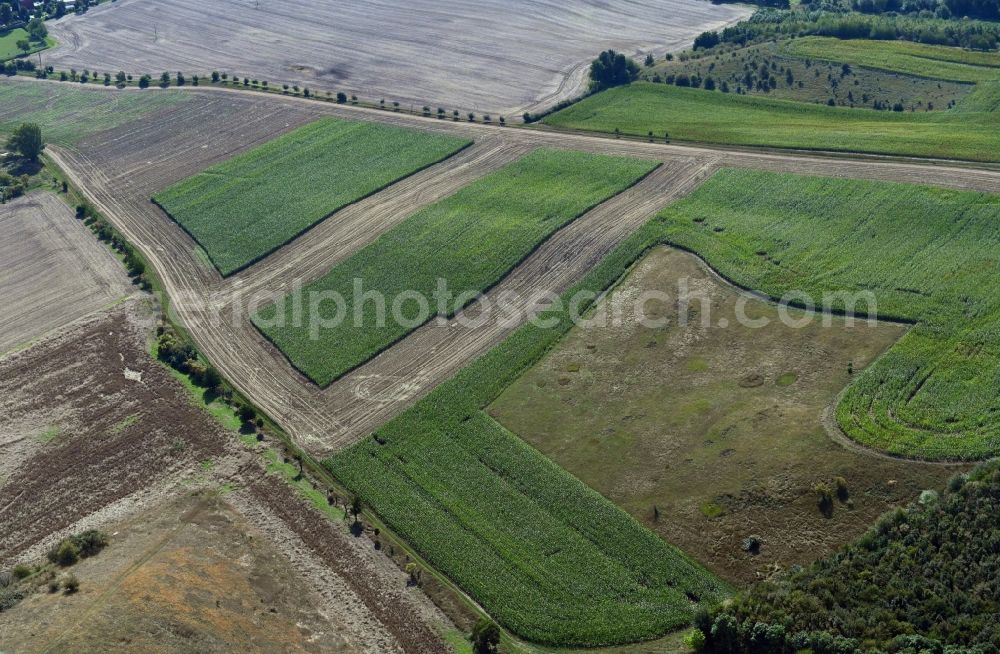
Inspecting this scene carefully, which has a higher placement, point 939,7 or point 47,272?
point 939,7

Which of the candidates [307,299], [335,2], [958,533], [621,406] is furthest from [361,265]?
[335,2]

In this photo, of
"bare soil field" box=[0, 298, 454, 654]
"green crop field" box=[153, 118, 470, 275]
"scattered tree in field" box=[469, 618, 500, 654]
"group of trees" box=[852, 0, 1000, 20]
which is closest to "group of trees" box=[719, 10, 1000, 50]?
"group of trees" box=[852, 0, 1000, 20]

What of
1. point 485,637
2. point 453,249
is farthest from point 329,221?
point 485,637

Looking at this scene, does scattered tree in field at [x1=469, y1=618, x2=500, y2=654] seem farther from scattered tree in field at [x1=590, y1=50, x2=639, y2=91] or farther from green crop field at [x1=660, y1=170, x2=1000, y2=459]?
scattered tree in field at [x1=590, y1=50, x2=639, y2=91]

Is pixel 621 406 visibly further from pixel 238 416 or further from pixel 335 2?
pixel 335 2

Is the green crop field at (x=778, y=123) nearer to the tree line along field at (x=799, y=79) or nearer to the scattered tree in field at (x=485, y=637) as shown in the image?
the tree line along field at (x=799, y=79)

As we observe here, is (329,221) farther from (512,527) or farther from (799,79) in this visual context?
(799,79)
